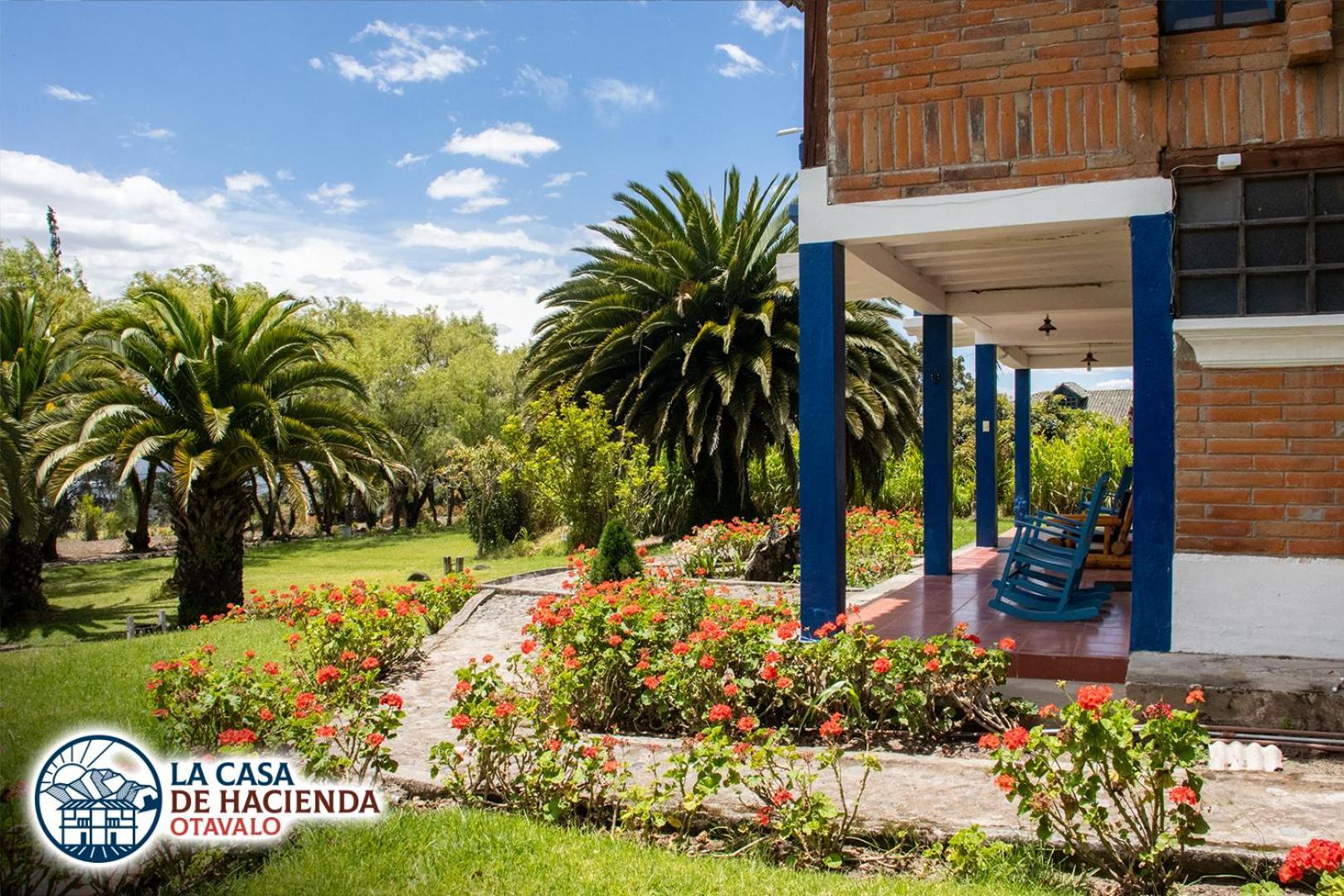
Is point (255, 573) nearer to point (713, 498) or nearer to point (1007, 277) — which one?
point (713, 498)

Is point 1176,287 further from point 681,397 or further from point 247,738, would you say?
point 681,397

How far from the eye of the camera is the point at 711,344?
18531mm

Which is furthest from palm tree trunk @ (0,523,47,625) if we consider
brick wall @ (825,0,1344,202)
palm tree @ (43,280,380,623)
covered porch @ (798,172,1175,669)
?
brick wall @ (825,0,1344,202)

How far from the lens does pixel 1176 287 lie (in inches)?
233

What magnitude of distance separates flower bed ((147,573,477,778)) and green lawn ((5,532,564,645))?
5.74 metres

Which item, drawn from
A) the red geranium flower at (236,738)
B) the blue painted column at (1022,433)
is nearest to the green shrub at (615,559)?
the red geranium flower at (236,738)

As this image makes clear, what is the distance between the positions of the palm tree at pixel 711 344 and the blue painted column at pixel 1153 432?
449 inches

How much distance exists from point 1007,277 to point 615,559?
15.2 feet

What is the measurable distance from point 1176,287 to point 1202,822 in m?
3.32

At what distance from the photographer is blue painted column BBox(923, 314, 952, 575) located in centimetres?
1076

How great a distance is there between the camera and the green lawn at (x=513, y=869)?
380cm

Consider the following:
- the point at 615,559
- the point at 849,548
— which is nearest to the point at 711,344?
the point at 849,548

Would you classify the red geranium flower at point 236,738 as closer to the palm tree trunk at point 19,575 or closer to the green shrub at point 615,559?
the green shrub at point 615,559

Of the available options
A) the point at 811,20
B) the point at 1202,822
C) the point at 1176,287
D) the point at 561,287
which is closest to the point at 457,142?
the point at 561,287
